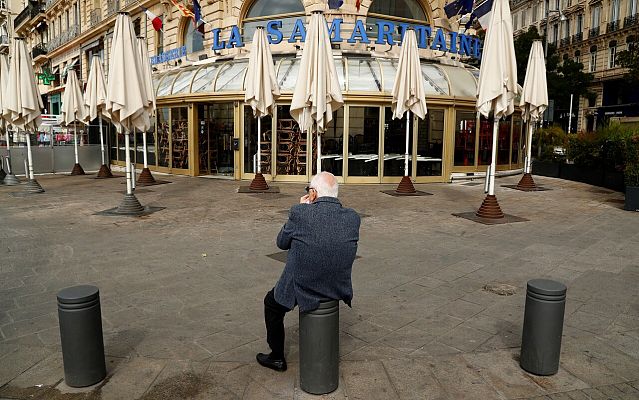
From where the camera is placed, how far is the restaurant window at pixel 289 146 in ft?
54.2

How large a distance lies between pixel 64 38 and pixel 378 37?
2982cm

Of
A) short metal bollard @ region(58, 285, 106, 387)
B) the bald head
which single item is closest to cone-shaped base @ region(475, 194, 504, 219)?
the bald head

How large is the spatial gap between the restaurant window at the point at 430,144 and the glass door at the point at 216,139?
665cm

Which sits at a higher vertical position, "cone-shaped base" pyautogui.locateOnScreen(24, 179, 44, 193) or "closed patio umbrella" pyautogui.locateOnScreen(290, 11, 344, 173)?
"closed patio umbrella" pyautogui.locateOnScreen(290, 11, 344, 173)

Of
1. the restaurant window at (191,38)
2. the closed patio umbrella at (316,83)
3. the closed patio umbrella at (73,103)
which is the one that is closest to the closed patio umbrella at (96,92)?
the closed patio umbrella at (73,103)

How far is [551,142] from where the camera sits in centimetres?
1939

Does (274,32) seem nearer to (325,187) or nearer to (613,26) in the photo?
(325,187)

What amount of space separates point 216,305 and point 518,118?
18141 mm

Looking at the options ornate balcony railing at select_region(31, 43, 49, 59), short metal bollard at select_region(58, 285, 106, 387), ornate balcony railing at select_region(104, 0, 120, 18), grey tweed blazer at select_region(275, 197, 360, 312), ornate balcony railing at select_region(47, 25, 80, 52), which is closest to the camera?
grey tweed blazer at select_region(275, 197, 360, 312)

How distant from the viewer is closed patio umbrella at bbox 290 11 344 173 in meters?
9.44

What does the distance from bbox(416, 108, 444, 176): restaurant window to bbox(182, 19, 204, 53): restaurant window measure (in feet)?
34.5

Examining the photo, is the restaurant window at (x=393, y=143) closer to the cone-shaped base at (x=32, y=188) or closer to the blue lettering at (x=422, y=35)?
the blue lettering at (x=422, y=35)

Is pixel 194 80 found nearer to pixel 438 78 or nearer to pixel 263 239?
pixel 438 78

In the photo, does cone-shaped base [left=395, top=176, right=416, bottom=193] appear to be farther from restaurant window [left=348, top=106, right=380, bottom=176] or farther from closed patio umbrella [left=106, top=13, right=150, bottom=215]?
closed patio umbrella [left=106, top=13, right=150, bottom=215]
